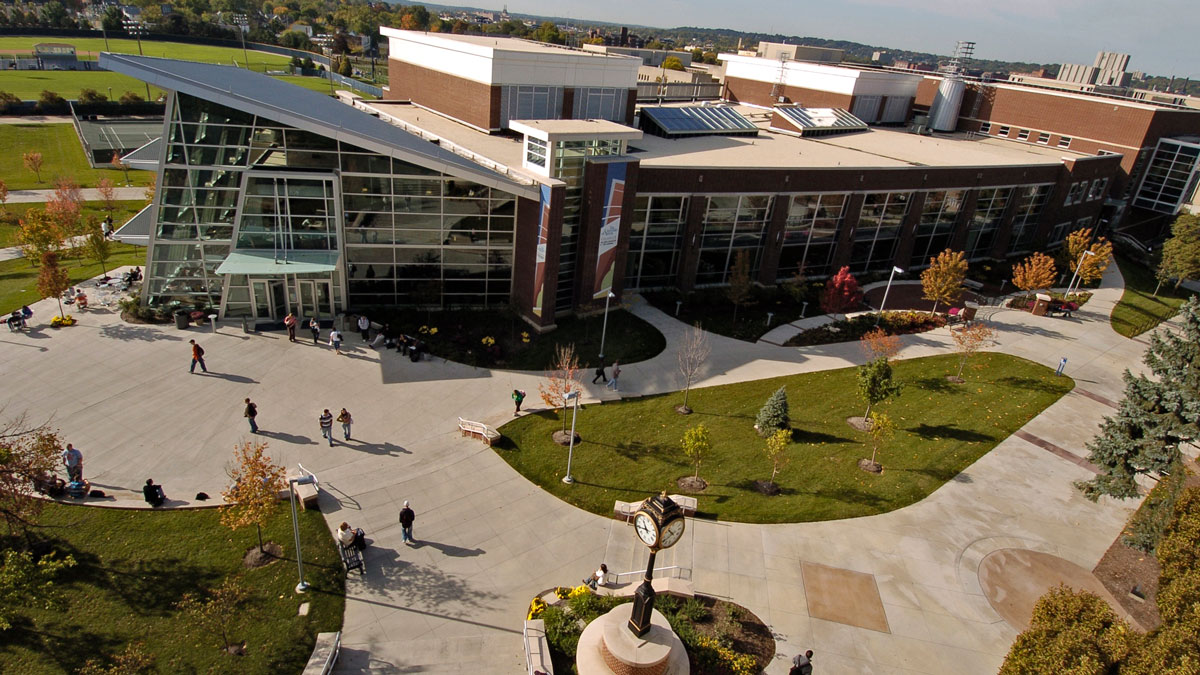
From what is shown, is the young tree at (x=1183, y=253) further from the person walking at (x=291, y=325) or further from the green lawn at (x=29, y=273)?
the green lawn at (x=29, y=273)

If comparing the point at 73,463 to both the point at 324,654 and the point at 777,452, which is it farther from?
the point at 777,452

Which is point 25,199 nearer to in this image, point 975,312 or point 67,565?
point 67,565

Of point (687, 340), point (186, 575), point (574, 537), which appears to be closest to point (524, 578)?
point (574, 537)

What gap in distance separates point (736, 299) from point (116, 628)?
2705 cm

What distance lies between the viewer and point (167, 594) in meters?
15.6

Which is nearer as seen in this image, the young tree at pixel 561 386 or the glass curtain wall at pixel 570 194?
the young tree at pixel 561 386

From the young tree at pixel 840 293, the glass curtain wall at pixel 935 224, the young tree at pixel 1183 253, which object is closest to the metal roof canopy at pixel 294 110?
the young tree at pixel 840 293

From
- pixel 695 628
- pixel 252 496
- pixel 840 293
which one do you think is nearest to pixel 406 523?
pixel 252 496

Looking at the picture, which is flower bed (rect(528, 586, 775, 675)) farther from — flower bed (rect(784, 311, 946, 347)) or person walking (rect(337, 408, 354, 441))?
flower bed (rect(784, 311, 946, 347))

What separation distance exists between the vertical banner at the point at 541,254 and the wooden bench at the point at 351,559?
49.8 ft

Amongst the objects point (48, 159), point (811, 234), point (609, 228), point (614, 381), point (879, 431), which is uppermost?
point (609, 228)

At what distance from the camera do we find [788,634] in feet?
52.6

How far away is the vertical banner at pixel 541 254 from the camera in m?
29.0

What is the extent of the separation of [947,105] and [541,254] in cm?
4589
